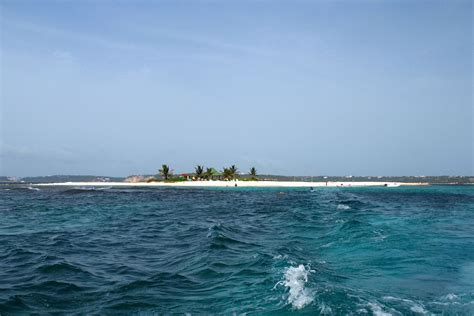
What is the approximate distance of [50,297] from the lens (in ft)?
35.4

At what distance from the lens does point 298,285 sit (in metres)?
11.8

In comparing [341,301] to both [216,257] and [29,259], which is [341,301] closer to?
[216,257]

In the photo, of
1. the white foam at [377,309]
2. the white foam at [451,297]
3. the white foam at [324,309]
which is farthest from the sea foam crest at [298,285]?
the white foam at [451,297]

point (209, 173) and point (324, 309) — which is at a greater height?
point (209, 173)

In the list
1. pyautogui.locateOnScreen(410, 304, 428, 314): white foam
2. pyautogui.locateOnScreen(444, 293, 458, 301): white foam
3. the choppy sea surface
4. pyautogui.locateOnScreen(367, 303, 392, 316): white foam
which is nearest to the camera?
pyautogui.locateOnScreen(367, 303, 392, 316): white foam

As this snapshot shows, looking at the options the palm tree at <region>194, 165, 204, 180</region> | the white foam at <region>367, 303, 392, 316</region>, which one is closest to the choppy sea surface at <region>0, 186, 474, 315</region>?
the white foam at <region>367, 303, 392, 316</region>

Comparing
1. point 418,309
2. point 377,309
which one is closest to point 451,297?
point 418,309

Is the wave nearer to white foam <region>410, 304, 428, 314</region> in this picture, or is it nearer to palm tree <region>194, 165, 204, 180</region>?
white foam <region>410, 304, 428, 314</region>

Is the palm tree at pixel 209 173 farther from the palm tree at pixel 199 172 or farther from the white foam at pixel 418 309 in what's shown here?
the white foam at pixel 418 309

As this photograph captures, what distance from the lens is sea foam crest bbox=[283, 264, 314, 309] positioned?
1024cm

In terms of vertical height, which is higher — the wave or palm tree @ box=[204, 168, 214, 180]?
palm tree @ box=[204, 168, 214, 180]

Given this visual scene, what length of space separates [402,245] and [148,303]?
1448 cm

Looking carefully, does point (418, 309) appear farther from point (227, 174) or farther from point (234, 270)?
point (227, 174)

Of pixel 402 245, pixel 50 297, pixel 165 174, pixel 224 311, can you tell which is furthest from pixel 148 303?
pixel 165 174
